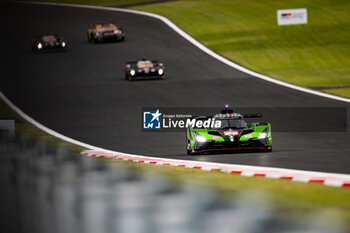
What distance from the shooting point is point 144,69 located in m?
41.1

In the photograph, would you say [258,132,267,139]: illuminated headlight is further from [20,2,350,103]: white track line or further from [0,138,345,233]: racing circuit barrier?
[0,138,345,233]: racing circuit barrier

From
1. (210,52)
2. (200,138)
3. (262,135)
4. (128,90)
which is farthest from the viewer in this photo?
(210,52)

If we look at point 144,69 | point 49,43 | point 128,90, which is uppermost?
point 49,43

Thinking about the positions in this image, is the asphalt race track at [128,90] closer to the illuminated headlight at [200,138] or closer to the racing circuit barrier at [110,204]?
the illuminated headlight at [200,138]

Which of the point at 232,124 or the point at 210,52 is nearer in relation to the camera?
the point at 232,124

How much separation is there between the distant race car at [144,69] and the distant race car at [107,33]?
1019cm

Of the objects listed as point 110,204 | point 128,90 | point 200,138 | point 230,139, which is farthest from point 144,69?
point 110,204

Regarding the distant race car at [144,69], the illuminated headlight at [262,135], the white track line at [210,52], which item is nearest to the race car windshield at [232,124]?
the illuminated headlight at [262,135]

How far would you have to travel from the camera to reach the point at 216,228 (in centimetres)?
274

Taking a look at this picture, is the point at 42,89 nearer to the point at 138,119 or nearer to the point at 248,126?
the point at 138,119

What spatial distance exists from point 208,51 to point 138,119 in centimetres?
1888

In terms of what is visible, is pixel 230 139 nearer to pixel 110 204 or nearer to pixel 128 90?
pixel 110 204

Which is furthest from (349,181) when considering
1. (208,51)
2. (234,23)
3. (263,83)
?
(234,23)

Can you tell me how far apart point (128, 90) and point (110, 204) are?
3479 centimetres
